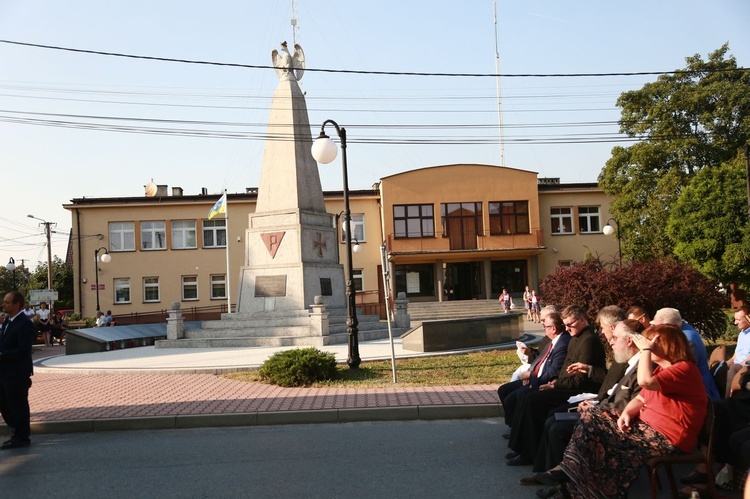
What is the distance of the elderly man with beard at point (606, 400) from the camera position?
5.48 meters

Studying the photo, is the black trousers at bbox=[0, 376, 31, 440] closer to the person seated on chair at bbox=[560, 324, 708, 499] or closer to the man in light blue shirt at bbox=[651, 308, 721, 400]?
the person seated on chair at bbox=[560, 324, 708, 499]

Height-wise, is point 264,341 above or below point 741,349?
below

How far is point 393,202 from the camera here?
43.8 metres

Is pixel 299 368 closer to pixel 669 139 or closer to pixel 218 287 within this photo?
pixel 669 139

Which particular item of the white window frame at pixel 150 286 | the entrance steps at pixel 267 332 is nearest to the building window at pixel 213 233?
the white window frame at pixel 150 286

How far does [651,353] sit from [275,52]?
20.1 metres

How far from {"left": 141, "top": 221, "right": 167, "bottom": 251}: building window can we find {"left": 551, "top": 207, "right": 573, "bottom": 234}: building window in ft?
84.4

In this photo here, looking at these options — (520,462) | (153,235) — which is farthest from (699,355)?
(153,235)

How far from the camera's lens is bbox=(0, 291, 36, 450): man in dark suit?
7.79 meters

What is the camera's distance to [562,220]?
152ft

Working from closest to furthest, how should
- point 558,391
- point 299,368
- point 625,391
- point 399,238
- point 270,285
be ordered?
1. point 625,391
2. point 558,391
3. point 299,368
4. point 270,285
5. point 399,238

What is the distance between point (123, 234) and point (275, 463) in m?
41.5

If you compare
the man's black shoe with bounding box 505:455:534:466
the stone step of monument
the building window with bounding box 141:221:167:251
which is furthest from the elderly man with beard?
the building window with bounding box 141:221:167:251

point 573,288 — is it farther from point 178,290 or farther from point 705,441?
point 178,290
